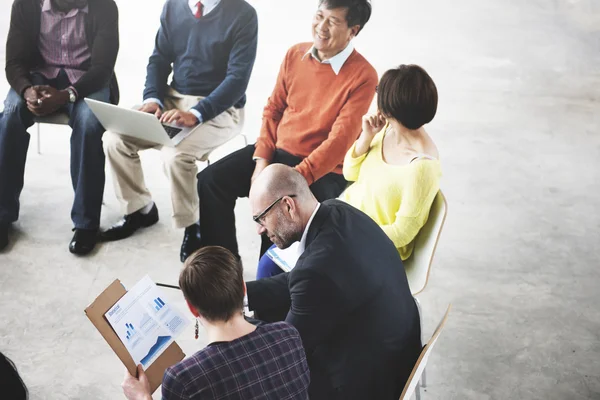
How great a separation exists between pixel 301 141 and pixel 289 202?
3.41 ft

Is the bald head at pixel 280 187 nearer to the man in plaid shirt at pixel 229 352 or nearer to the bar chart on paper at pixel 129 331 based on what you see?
the man in plaid shirt at pixel 229 352

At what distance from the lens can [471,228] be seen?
12.2ft

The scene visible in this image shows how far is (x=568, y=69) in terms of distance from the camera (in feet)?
19.0

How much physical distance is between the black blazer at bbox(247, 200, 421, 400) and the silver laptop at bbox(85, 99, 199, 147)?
1.37m

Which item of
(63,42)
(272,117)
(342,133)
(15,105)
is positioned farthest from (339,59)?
(15,105)

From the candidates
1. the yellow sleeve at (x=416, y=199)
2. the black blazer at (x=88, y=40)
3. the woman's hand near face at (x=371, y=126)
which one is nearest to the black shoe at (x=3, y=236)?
the black blazer at (x=88, y=40)

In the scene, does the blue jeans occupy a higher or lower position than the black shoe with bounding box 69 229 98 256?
higher

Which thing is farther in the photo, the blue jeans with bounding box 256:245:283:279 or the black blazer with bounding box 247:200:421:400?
the blue jeans with bounding box 256:245:283:279

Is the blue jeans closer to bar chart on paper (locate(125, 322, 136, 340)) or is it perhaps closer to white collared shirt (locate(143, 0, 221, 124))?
bar chart on paper (locate(125, 322, 136, 340))

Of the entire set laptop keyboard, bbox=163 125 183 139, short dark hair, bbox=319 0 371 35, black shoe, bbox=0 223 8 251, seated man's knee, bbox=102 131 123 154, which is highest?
short dark hair, bbox=319 0 371 35

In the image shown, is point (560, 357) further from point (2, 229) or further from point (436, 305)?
point (2, 229)

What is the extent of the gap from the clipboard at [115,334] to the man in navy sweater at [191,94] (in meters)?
1.25

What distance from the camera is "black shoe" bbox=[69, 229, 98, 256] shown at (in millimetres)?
3400

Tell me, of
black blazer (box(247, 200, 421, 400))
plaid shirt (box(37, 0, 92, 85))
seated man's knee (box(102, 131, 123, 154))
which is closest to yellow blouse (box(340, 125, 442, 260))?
black blazer (box(247, 200, 421, 400))
